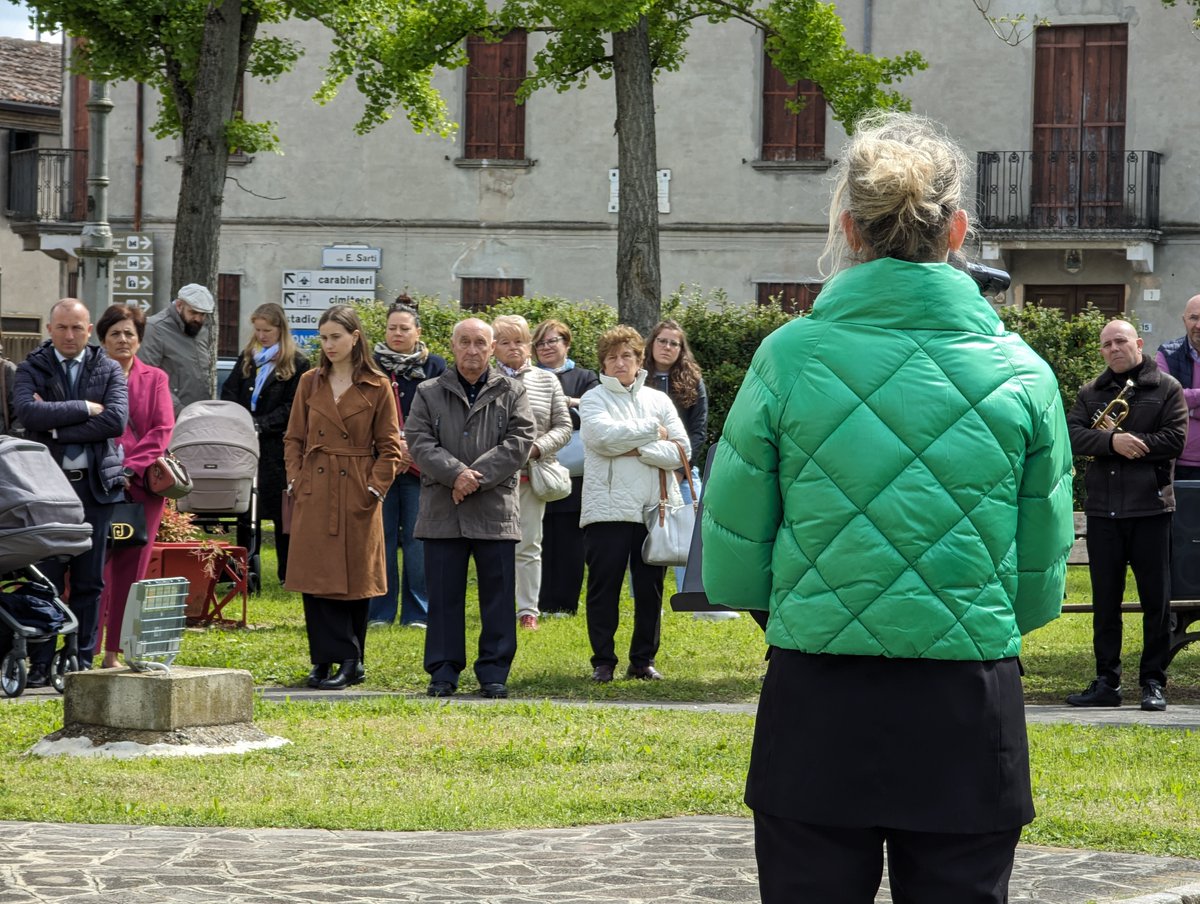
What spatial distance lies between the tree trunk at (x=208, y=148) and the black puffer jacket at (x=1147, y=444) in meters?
11.4

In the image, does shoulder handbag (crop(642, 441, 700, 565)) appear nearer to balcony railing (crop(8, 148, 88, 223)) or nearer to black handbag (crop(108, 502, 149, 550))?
black handbag (crop(108, 502, 149, 550))

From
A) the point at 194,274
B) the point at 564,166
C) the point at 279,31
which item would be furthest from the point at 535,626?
the point at 279,31

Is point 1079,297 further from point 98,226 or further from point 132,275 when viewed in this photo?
point 98,226

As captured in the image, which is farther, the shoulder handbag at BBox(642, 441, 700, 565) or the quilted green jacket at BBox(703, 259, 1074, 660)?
the shoulder handbag at BBox(642, 441, 700, 565)

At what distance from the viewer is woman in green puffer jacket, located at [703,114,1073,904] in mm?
3723

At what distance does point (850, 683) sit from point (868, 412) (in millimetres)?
528

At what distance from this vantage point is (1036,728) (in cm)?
973

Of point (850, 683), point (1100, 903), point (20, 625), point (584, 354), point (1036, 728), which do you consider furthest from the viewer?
point (584, 354)

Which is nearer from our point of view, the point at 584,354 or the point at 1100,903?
the point at 1100,903

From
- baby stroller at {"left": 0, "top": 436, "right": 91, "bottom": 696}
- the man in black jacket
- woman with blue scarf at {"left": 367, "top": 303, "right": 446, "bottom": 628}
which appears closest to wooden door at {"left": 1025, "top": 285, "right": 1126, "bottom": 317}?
woman with blue scarf at {"left": 367, "top": 303, "right": 446, "bottom": 628}

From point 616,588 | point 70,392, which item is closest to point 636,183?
point 616,588

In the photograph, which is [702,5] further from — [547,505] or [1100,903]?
[1100,903]

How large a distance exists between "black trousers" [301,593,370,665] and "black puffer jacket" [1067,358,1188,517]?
428cm

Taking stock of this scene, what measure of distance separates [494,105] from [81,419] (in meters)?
23.1
